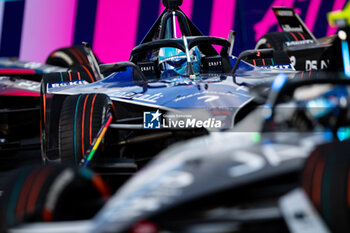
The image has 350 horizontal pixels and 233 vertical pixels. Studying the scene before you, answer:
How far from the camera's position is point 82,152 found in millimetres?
3627

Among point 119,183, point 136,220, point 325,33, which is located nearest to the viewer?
point 136,220

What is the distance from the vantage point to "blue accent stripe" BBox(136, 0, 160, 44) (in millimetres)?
8523

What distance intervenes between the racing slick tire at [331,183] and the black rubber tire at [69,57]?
556cm

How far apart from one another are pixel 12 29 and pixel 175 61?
170 inches

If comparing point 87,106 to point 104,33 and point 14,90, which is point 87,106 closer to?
point 14,90

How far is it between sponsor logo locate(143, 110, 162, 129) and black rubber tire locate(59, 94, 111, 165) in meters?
0.27

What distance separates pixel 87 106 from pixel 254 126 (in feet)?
5.13

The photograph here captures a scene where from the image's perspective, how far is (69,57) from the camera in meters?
7.34

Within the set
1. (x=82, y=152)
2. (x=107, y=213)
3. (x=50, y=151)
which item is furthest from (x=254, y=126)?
(x=50, y=151)

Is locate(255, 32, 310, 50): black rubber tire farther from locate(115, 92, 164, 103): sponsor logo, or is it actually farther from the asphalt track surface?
locate(115, 92, 164, 103): sponsor logo

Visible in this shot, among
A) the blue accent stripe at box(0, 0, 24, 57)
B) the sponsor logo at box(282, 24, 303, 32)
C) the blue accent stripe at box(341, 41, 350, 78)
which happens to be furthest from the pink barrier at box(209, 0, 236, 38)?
the blue accent stripe at box(341, 41, 350, 78)

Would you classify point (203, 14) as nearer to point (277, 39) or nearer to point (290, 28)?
point (290, 28)

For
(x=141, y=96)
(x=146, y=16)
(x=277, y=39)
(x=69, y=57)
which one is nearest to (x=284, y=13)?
(x=277, y=39)

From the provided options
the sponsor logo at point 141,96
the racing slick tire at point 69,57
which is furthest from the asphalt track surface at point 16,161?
the sponsor logo at point 141,96
